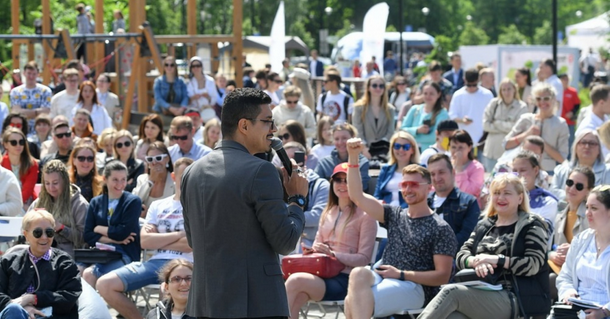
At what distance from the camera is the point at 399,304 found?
22.9 feet

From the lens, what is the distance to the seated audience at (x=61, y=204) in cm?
845

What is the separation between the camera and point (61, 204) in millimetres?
8547

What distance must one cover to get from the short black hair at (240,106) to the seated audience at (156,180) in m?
5.17

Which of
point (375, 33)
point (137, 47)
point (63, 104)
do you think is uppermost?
point (375, 33)

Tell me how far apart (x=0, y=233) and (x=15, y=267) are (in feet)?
5.63

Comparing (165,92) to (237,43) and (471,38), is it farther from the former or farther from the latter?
(471,38)

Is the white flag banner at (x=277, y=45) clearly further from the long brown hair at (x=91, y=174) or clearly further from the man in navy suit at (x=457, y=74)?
the long brown hair at (x=91, y=174)

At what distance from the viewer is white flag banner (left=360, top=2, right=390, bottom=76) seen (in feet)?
83.0

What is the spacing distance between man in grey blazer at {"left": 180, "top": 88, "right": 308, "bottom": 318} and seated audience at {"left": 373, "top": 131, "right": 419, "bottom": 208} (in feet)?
15.1

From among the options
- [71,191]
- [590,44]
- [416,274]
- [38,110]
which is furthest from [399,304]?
[590,44]

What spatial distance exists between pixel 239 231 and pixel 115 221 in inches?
167

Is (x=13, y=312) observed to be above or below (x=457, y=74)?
below

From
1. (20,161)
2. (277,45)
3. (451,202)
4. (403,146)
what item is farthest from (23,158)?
(277,45)

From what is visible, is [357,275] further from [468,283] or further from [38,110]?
[38,110]
